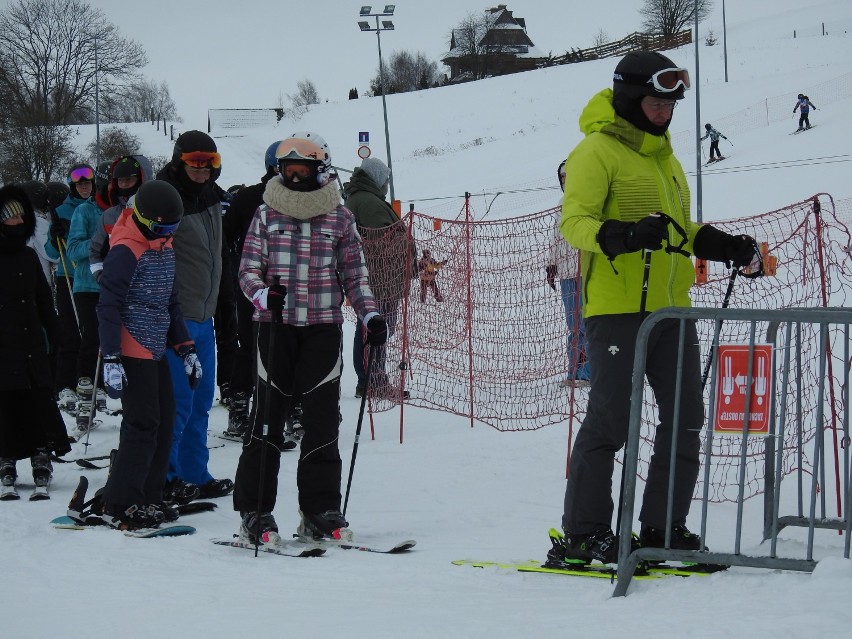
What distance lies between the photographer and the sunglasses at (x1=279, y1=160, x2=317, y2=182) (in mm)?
4816

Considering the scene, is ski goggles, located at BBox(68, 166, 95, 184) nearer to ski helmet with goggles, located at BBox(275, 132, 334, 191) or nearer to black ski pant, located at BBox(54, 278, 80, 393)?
black ski pant, located at BBox(54, 278, 80, 393)

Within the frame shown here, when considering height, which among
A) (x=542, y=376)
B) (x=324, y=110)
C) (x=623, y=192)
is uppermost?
(x=324, y=110)

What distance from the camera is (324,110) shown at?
6644 cm

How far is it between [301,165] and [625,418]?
1.97 m

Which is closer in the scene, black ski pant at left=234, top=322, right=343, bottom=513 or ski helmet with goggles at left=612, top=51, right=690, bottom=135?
ski helmet with goggles at left=612, top=51, right=690, bottom=135

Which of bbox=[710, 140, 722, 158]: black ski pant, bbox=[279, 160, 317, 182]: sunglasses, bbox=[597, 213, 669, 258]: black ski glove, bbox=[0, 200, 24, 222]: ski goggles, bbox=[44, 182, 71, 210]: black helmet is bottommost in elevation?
bbox=[597, 213, 669, 258]: black ski glove

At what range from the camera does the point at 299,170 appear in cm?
482

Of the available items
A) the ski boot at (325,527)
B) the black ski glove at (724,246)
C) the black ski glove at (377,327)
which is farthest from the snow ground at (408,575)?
the black ski glove at (724,246)

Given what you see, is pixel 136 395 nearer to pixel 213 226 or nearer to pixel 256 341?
pixel 256 341

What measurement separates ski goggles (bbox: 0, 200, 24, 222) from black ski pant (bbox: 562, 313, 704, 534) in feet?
12.9

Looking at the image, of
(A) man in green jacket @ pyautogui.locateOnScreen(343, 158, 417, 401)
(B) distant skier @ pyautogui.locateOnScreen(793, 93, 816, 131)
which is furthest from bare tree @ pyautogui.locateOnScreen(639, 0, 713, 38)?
(A) man in green jacket @ pyautogui.locateOnScreen(343, 158, 417, 401)

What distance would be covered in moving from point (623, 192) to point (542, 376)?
348cm

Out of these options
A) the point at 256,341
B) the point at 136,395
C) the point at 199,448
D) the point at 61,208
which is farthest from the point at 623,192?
the point at 61,208

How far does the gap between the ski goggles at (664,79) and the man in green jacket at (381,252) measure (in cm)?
431
